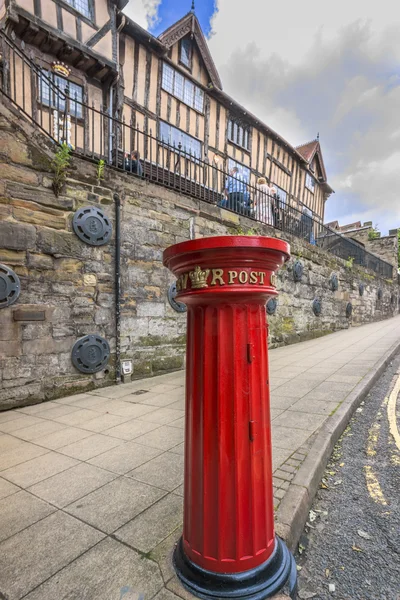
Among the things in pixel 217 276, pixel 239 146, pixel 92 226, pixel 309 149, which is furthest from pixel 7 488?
pixel 309 149

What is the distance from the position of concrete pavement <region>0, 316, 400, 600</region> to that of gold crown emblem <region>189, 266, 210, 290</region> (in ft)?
4.91

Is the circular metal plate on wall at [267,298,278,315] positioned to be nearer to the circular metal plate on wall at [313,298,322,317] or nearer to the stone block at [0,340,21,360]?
the circular metal plate on wall at [313,298,322,317]

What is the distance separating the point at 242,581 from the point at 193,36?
14.8m

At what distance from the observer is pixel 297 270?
1076 cm

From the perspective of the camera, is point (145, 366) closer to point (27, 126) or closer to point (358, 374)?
point (358, 374)

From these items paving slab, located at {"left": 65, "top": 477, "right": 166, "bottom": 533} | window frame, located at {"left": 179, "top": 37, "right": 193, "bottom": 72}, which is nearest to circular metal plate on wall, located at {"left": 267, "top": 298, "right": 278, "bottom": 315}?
paving slab, located at {"left": 65, "top": 477, "right": 166, "bottom": 533}

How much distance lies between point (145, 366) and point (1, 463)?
3.49 meters

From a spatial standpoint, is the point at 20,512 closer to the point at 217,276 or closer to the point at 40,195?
the point at 217,276

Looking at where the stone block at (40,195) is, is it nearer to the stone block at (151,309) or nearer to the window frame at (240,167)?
the stone block at (151,309)

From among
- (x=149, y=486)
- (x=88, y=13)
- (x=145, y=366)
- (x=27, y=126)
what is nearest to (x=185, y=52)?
(x=88, y=13)

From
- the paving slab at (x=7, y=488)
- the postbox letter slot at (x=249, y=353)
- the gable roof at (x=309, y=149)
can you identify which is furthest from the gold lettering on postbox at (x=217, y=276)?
the gable roof at (x=309, y=149)

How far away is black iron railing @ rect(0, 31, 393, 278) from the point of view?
21.5 feet

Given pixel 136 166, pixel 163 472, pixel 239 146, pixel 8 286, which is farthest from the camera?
pixel 239 146

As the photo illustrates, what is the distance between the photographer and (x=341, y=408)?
14.1 feet
